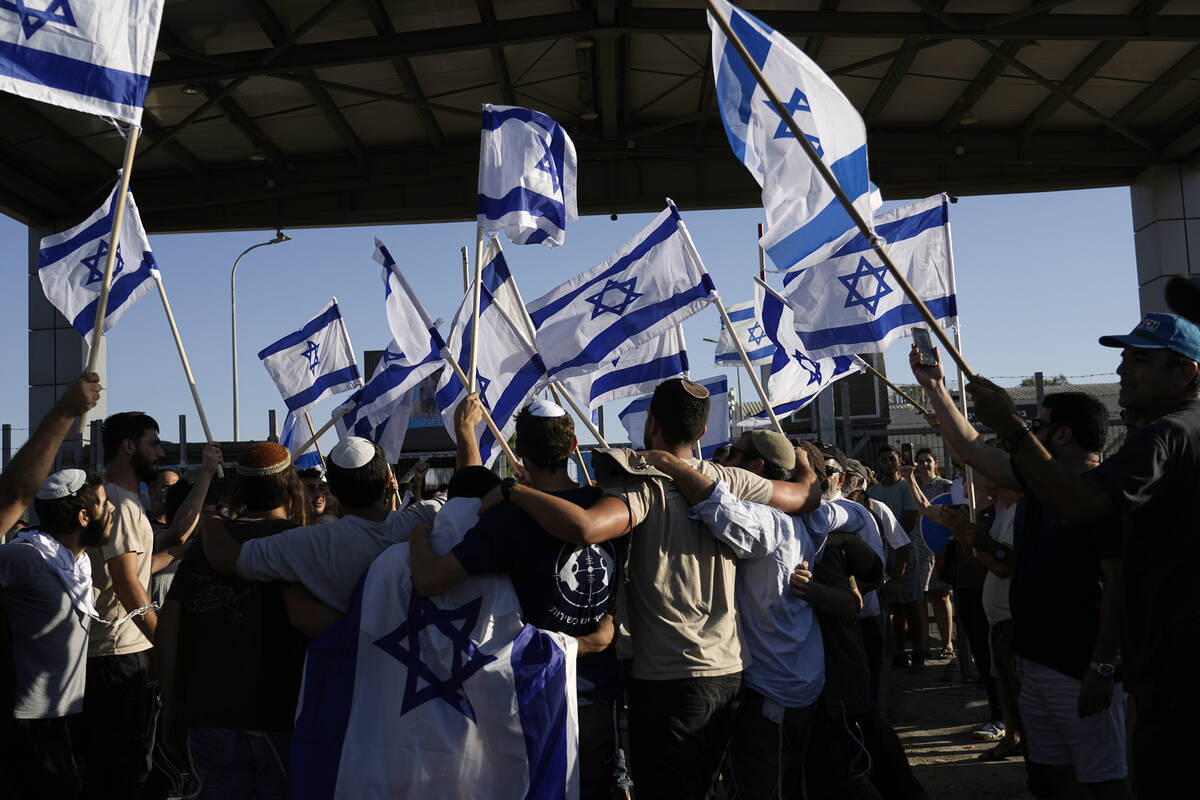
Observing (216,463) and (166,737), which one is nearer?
(166,737)

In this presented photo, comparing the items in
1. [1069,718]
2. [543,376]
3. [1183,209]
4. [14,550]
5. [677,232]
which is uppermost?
[1183,209]

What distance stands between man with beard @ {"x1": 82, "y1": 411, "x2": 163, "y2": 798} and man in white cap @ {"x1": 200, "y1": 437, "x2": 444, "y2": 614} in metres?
1.48

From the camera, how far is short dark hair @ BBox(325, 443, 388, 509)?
3.91m

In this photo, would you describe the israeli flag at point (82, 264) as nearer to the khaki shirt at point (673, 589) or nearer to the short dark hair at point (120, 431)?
the short dark hair at point (120, 431)

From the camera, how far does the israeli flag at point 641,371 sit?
9562mm

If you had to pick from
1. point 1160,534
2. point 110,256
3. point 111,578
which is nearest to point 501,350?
point 111,578

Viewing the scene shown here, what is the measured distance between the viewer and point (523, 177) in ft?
25.0

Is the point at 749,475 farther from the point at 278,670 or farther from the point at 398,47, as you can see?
the point at 398,47

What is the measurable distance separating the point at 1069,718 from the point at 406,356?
649 centimetres

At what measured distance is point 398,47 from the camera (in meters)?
13.7

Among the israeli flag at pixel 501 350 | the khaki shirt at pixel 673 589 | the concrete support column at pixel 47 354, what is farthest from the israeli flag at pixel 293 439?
the concrete support column at pixel 47 354

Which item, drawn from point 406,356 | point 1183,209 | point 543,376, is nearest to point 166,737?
point 543,376

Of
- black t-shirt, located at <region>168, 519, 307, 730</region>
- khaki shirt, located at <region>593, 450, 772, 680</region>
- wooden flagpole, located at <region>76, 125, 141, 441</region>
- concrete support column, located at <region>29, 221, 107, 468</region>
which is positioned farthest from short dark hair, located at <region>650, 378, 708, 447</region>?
concrete support column, located at <region>29, 221, 107, 468</region>

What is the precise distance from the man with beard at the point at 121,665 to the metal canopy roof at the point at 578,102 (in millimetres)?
8867
